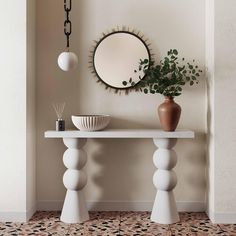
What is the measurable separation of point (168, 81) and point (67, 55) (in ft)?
2.88

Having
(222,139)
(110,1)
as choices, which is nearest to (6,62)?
(110,1)

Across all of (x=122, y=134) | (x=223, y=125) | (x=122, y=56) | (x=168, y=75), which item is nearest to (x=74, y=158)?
(x=122, y=134)

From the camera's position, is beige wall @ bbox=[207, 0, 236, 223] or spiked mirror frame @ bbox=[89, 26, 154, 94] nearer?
beige wall @ bbox=[207, 0, 236, 223]

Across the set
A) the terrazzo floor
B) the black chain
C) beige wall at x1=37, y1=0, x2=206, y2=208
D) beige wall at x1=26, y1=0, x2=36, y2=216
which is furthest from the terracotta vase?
beige wall at x1=26, y1=0, x2=36, y2=216

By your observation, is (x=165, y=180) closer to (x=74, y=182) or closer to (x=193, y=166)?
(x=193, y=166)

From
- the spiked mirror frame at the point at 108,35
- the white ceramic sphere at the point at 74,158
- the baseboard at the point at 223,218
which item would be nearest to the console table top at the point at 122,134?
the white ceramic sphere at the point at 74,158

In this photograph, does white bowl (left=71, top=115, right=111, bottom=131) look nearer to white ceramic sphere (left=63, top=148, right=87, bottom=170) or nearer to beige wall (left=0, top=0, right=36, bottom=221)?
white ceramic sphere (left=63, top=148, right=87, bottom=170)

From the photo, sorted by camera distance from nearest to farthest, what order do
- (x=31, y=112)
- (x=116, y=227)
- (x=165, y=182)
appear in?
(x=116, y=227)
(x=165, y=182)
(x=31, y=112)

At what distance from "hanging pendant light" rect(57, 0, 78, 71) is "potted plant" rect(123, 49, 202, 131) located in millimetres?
506

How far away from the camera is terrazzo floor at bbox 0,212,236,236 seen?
2.71 metres

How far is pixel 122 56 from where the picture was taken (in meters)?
3.15

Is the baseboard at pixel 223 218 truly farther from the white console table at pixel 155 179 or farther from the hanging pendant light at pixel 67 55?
the hanging pendant light at pixel 67 55

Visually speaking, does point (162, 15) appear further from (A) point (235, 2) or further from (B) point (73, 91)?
(B) point (73, 91)

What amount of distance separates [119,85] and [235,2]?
120 cm
